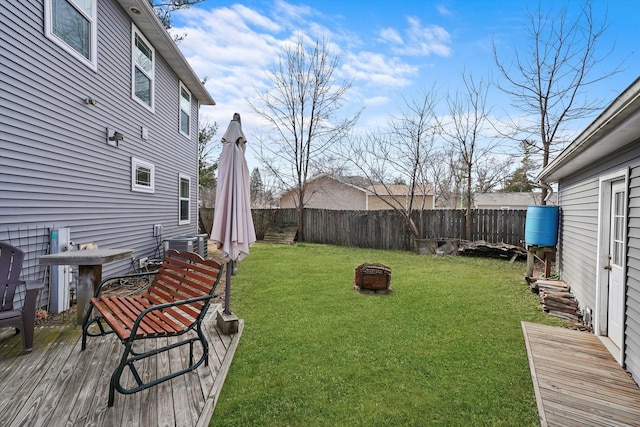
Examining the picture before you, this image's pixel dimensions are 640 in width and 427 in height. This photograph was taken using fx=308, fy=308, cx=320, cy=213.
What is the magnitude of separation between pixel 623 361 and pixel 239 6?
10099 mm

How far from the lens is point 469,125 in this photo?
11.3 m

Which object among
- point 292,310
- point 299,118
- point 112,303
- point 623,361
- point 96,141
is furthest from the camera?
point 299,118

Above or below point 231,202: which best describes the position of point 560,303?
below

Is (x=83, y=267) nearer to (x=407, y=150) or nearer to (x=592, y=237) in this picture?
(x=592, y=237)

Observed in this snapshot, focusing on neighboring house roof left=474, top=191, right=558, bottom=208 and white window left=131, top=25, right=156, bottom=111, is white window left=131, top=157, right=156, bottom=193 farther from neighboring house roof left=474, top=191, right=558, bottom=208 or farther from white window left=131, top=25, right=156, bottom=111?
neighboring house roof left=474, top=191, right=558, bottom=208

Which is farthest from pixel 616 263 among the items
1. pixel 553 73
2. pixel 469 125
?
pixel 469 125

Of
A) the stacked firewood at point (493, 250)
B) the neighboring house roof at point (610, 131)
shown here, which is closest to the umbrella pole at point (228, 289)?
the neighboring house roof at point (610, 131)

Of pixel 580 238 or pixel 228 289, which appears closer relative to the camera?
pixel 228 289

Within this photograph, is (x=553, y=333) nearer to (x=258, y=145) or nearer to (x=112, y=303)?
(x=112, y=303)

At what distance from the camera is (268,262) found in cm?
863

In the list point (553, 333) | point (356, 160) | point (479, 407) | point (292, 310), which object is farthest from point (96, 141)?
point (356, 160)

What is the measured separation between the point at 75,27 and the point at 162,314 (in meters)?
4.89

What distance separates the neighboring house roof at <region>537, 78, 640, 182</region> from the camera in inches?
88.9

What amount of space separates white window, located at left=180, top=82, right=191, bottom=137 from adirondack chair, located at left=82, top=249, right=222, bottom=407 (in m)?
7.26
